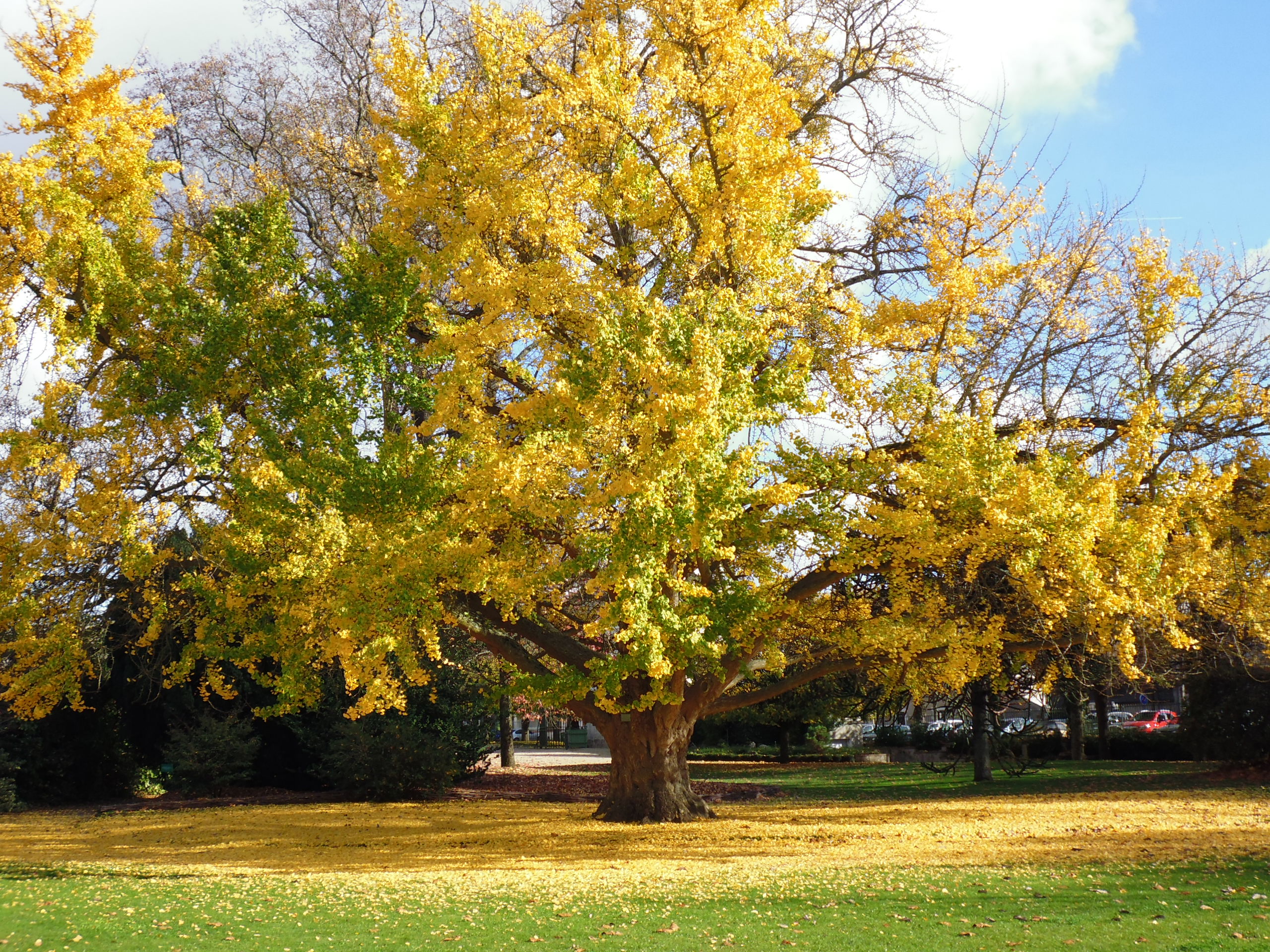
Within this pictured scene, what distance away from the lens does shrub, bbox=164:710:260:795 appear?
65.5ft

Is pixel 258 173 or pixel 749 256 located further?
pixel 258 173

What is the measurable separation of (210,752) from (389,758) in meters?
4.23

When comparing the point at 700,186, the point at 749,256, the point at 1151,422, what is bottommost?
the point at 1151,422

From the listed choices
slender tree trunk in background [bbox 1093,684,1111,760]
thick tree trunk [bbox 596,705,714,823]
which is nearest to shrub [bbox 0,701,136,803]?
thick tree trunk [bbox 596,705,714,823]

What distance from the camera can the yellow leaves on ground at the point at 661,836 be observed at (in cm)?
1105

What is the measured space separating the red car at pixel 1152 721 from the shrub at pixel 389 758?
25.6 m

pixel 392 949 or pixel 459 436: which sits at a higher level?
pixel 459 436

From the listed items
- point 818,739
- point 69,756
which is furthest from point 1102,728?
point 69,756

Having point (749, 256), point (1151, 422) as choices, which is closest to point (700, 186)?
point (749, 256)

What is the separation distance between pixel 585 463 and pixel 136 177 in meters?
8.06

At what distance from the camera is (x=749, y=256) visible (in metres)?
12.4

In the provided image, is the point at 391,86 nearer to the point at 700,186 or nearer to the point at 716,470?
the point at 700,186

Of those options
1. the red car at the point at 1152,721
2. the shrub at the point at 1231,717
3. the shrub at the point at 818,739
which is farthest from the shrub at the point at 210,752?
the red car at the point at 1152,721

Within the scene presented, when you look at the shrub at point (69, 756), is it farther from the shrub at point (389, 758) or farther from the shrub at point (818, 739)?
the shrub at point (818, 739)
